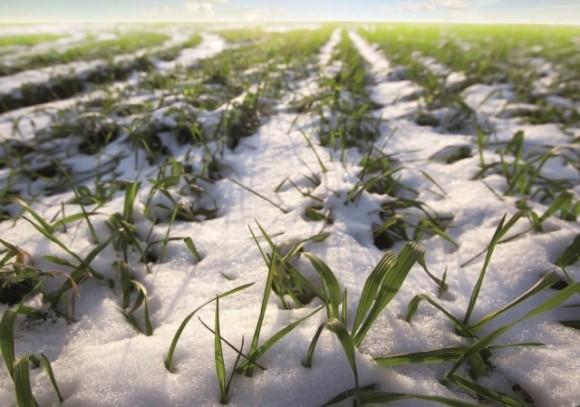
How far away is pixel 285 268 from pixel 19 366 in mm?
687

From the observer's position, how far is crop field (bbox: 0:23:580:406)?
787 millimetres

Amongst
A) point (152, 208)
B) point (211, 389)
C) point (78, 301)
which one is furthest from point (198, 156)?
point (211, 389)

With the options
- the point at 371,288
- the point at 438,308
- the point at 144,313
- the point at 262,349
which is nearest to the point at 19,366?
the point at 144,313

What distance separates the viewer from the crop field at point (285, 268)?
2.58 feet

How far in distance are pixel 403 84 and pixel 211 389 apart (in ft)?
13.4

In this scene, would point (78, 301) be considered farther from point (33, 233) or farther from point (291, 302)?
point (291, 302)

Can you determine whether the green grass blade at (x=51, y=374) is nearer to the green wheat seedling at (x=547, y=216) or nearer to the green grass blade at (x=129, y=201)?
the green grass blade at (x=129, y=201)

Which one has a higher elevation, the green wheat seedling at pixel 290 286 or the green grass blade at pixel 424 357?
the green grass blade at pixel 424 357

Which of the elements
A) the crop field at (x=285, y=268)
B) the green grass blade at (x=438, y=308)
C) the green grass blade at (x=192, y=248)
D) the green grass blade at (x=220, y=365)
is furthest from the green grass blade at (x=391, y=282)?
the green grass blade at (x=192, y=248)

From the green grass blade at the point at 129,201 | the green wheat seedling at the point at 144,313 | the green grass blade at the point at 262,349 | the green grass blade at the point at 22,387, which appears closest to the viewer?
the green grass blade at the point at 22,387

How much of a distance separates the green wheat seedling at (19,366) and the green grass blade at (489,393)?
0.89m

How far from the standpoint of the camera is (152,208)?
5.16 feet

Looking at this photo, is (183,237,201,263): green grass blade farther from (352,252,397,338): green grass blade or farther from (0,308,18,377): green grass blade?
(352,252,397,338): green grass blade

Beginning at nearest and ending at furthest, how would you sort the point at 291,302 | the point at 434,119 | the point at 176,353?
1. the point at 176,353
2. the point at 291,302
3. the point at 434,119
